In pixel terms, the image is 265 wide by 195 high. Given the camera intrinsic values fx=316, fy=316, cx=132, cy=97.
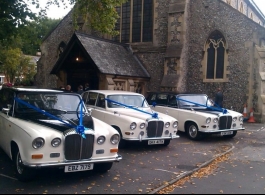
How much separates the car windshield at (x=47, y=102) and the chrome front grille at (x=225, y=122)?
231 inches

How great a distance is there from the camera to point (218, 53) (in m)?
19.3

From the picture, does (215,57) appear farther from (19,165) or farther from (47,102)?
(19,165)

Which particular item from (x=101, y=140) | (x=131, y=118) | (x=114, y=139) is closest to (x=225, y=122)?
(x=131, y=118)

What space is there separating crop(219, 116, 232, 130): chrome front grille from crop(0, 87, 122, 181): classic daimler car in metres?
5.81

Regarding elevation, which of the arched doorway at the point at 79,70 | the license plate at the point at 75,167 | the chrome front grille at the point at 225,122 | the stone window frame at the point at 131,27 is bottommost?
the license plate at the point at 75,167

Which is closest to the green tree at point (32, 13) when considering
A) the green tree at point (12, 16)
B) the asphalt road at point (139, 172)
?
the green tree at point (12, 16)

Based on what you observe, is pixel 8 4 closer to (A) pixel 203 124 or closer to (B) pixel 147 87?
(A) pixel 203 124

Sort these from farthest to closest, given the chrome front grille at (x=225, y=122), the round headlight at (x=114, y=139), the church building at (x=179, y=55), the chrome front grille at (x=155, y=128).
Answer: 1. the church building at (x=179, y=55)
2. the chrome front grille at (x=225, y=122)
3. the chrome front grille at (x=155, y=128)
4. the round headlight at (x=114, y=139)

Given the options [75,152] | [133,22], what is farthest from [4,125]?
[133,22]

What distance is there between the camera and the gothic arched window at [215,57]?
19016 mm

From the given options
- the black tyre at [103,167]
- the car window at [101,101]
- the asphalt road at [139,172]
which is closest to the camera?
the asphalt road at [139,172]

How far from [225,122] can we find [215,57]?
27.3 ft

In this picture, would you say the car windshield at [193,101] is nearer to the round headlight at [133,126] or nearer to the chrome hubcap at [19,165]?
the round headlight at [133,126]

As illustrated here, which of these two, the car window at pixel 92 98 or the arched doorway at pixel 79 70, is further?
the arched doorway at pixel 79 70
